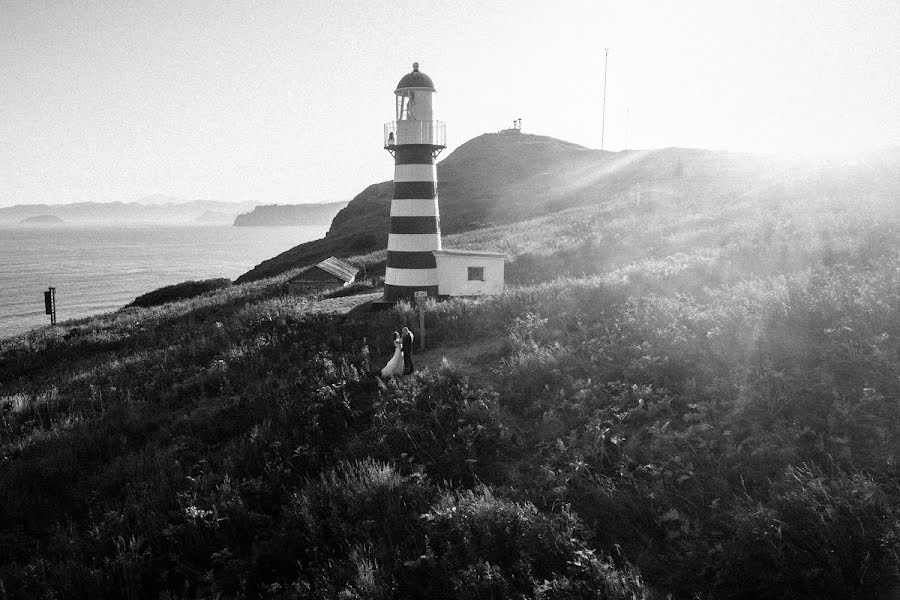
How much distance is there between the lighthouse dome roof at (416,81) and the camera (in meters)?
17.1

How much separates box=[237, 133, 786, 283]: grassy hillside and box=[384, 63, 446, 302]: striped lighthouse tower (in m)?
20.6

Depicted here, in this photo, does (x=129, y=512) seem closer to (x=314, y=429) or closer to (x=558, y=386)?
(x=314, y=429)

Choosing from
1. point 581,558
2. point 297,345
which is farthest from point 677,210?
point 581,558

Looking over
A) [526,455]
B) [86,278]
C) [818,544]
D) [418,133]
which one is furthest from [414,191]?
[86,278]

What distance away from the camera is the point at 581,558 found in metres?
5.91

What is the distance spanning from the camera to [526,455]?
7.94 meters

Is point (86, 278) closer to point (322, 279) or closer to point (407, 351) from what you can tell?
point (322, 279)

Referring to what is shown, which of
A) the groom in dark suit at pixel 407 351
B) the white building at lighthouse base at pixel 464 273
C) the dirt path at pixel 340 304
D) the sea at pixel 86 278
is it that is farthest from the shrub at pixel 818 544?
the sea at pixel 86 278

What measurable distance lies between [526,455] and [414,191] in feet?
35.7

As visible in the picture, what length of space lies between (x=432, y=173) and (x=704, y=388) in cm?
1119

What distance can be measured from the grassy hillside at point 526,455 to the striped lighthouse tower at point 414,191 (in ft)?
11.3

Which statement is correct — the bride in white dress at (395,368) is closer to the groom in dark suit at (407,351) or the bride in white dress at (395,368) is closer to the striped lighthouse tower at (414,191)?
the groom in dark suit at (407,351)

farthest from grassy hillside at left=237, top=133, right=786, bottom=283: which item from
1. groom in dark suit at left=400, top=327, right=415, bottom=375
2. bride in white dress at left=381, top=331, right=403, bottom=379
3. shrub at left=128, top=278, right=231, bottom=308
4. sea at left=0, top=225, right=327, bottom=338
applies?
bride in white dress at left=381, top=331, right=403, bottom=379

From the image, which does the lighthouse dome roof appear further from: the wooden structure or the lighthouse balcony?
the wooden structure
